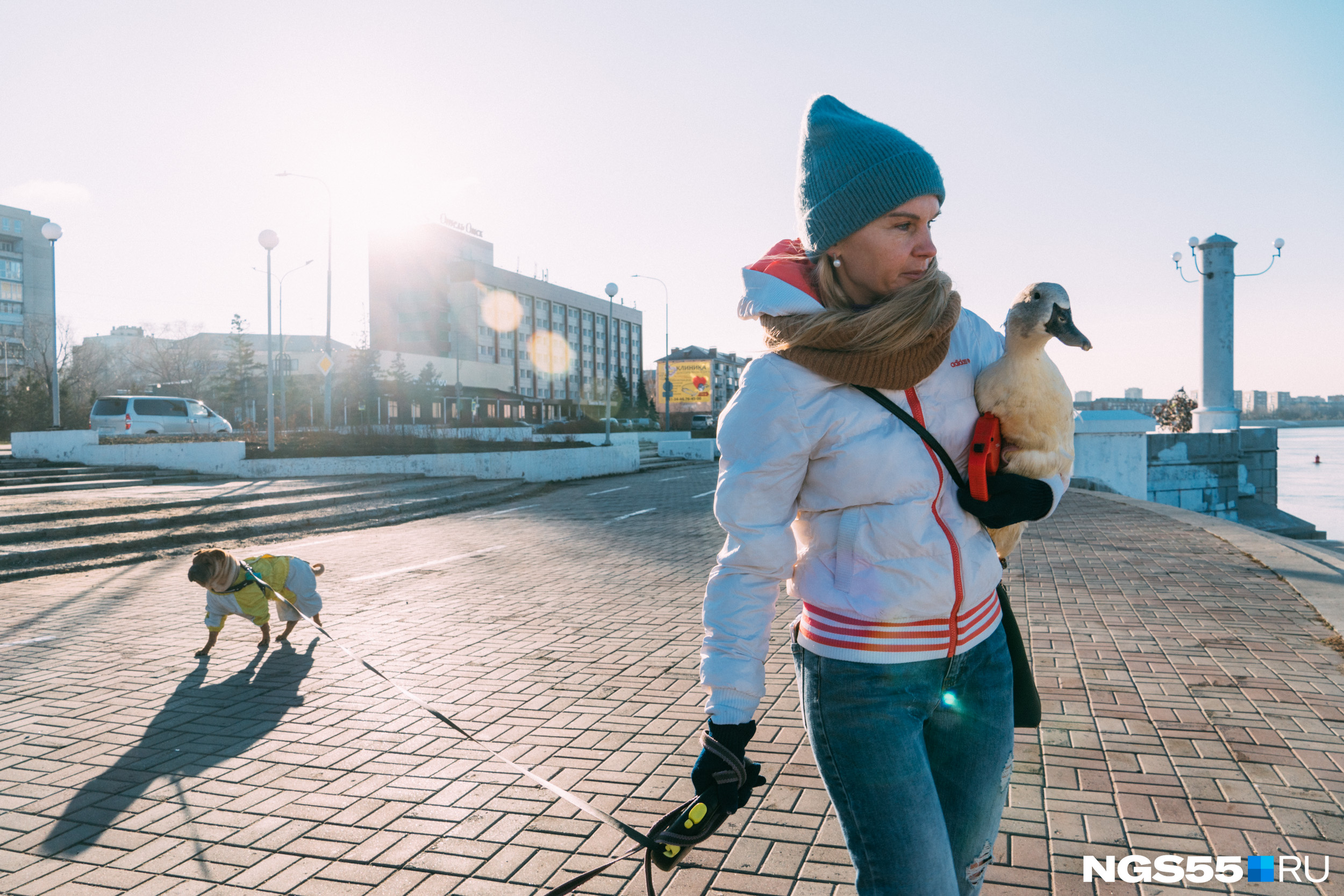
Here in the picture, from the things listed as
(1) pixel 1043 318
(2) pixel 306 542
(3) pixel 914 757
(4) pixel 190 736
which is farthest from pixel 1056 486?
(2) pixel 306 542

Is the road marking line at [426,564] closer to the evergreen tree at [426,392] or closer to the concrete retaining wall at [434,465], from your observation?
the concrete retaining wall at [434,465]

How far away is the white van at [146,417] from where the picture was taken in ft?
89.7

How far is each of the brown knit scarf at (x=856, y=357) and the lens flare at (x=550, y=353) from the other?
99058 millimetres

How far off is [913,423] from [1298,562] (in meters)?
9.46

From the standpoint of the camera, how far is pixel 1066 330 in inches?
78.0

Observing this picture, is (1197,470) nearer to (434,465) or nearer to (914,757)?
(434,465)

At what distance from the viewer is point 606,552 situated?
1084 centimetres

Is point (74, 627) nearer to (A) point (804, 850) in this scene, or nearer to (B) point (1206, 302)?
(A) point (804, 850)

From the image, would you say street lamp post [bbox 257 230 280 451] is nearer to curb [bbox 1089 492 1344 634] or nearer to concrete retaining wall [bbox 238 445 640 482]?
concrete retaining wall [bbox 238 445 640 482]

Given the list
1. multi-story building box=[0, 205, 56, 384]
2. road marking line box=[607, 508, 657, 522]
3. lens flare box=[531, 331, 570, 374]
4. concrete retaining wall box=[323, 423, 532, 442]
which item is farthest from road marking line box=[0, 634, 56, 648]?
multi-story building box=[0, 205, 56, 384]

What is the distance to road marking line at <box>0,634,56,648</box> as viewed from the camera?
6.44 meters

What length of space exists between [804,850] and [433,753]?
2.01m

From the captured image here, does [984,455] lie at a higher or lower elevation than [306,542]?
higher

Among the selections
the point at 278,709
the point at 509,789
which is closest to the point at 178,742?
the point at 278,709
